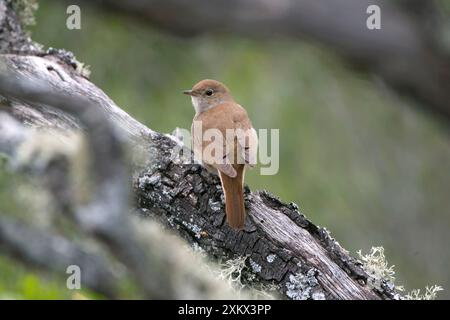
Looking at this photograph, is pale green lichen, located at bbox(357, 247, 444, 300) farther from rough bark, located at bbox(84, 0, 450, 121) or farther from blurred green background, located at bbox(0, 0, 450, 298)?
rough bark, located at bbox(84, 0, 450, 121)

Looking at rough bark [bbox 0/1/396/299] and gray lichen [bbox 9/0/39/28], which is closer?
rough bark [bbox 0/1/396/299]

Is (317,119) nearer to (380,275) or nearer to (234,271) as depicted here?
(380,275)

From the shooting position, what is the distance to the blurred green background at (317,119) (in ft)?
25.5

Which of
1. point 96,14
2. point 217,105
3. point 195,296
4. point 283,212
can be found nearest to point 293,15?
point 96,14

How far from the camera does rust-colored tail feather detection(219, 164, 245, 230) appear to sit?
3561 millimetres

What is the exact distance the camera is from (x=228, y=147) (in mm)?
4355

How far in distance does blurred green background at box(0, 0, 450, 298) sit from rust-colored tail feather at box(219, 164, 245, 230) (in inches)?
138

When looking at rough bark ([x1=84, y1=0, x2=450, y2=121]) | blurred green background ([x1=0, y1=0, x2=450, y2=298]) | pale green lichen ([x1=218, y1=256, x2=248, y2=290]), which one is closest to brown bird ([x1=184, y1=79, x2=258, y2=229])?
pale green lichen ([x1=218, y1=256, x2=248, y2=290])

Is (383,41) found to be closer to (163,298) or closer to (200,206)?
(200,206)

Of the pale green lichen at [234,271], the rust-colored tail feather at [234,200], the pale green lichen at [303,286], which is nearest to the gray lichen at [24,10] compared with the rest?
the rust-colored tail feather at [234,200]

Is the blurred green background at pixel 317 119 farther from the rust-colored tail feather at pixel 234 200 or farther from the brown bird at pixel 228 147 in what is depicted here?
the rust-colored tail feather at pixel 234 200

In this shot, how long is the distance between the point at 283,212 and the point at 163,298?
202 cm

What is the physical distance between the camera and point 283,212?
3.80 meters

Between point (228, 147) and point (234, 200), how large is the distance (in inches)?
29.6
